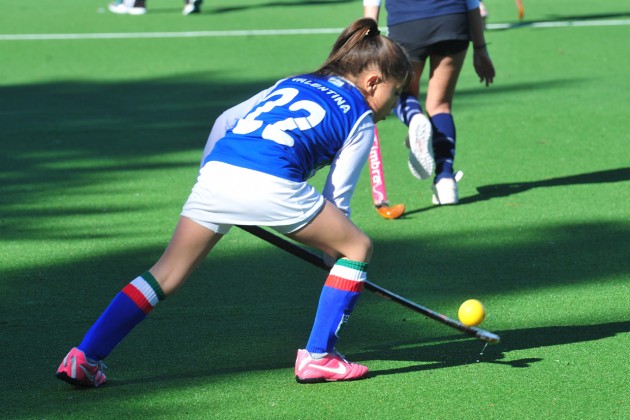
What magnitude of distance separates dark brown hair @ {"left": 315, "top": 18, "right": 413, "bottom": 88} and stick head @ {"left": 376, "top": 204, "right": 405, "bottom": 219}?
2.44m

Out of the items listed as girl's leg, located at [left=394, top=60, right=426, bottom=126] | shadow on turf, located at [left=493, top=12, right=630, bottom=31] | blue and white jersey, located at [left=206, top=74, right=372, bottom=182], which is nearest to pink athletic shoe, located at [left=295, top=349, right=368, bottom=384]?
blue and white jersey, located at [left=206, top=74, right=372, bottom=182]

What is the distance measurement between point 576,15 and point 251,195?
12.5 metres

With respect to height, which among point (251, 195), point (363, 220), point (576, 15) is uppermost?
point (251, 195)

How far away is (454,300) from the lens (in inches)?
195

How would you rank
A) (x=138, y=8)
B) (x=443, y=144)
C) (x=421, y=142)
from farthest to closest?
(x=138, y=8)
(x=443, y=144)
(x=421, y=142)

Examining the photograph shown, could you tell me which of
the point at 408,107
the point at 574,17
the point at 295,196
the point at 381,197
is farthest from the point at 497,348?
the point at 574,17

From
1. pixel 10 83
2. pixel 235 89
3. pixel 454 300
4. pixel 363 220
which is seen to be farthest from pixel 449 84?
pixel 10 83

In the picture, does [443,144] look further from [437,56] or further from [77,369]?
[77,369]

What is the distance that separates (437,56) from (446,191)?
2.73 feet

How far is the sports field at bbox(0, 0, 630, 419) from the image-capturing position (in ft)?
12.8

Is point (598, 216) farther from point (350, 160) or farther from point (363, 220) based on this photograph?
point (350, 160)

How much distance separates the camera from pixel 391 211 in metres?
6.45

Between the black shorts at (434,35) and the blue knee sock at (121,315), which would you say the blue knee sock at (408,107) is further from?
the blue knee sock at (121,315)

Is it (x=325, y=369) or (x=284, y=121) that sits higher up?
(x=284, y=121)
